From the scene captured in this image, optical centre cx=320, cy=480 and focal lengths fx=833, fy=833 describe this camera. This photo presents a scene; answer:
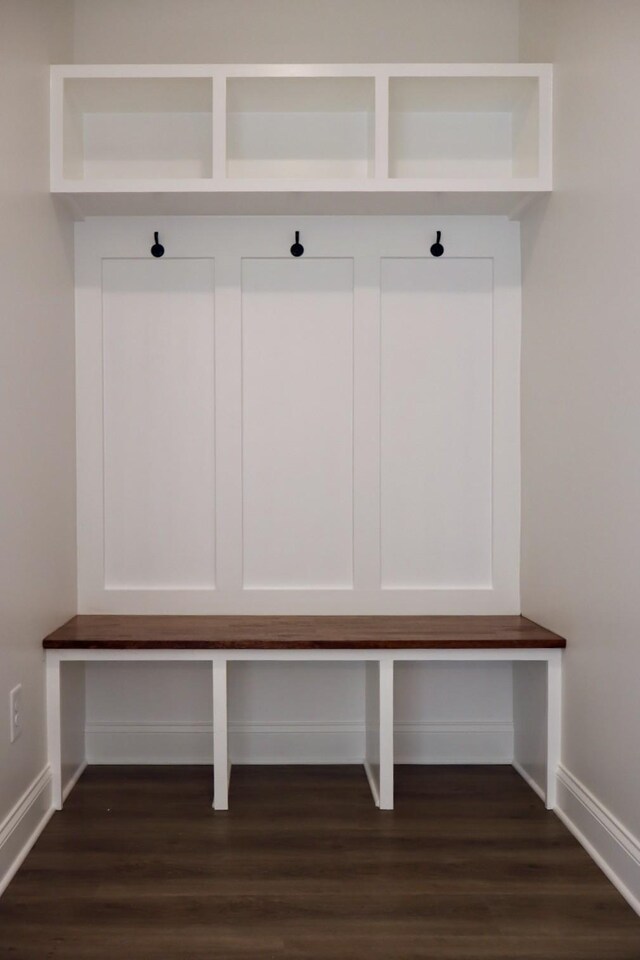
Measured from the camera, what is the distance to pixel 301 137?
2.88 m

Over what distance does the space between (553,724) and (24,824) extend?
1.59m

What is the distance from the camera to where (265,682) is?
3.01 metres

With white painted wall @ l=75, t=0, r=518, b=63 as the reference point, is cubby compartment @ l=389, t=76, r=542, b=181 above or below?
below

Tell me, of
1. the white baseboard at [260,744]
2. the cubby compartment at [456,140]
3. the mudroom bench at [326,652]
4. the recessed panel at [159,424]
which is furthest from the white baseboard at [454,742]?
the cubby compartment at [456,140]

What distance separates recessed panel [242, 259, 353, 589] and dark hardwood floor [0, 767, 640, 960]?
2.50 ft

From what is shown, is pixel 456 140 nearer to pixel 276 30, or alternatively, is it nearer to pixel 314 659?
pixel 276 30

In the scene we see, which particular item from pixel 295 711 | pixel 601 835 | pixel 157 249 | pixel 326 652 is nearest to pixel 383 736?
pixel 326 652

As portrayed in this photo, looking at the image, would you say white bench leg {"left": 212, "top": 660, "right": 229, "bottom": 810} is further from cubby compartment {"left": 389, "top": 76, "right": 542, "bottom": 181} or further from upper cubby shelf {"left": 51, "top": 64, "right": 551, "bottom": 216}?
cubby compartment {"left": 389, "top": 76, "right": 542, "bottom": 181}

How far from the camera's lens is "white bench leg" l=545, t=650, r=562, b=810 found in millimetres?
2588

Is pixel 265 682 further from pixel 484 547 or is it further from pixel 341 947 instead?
pixel 341 947

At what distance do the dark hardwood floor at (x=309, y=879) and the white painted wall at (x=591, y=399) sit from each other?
7.5 inches

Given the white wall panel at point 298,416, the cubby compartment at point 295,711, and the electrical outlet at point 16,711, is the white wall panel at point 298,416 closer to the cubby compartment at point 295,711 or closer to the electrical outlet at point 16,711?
the cubby compartment at point 295,711

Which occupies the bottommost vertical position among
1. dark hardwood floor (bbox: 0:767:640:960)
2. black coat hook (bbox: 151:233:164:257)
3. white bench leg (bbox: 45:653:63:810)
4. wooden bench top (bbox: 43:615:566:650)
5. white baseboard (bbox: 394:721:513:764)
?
dark hardwood floor (bbox: 0:767:640:960)

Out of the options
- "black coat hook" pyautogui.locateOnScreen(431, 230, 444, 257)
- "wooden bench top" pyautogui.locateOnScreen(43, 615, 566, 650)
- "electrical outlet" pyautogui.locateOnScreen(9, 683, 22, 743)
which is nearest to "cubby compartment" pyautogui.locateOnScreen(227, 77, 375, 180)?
"black coat hook" pyautogui.locateOnScreen(431, 230, 444, 257)
